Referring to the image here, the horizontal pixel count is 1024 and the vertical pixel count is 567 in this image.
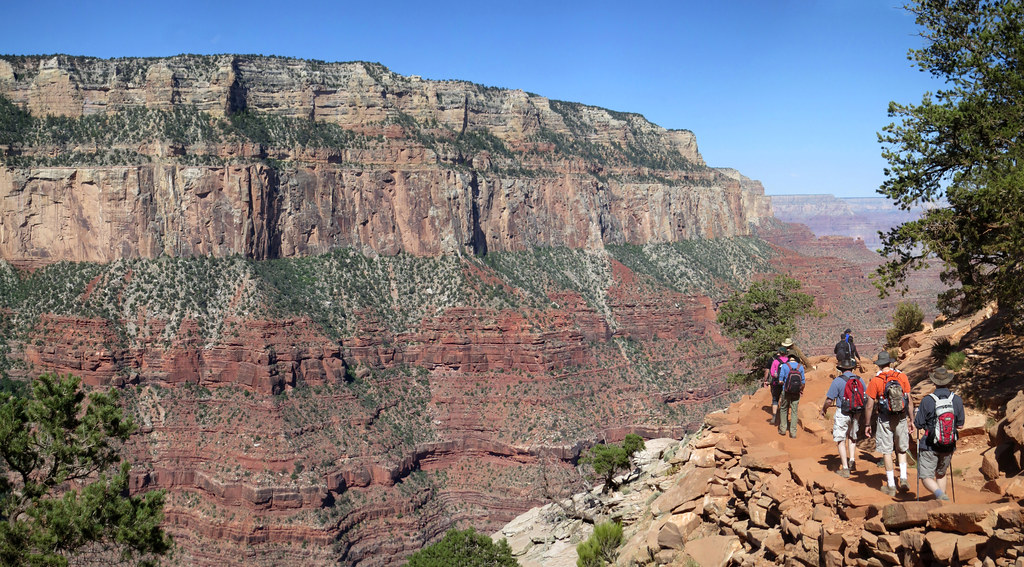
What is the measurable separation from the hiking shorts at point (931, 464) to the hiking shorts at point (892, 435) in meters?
1.08

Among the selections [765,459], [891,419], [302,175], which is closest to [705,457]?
[765,459]

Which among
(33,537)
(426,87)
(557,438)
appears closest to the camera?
(33,537)

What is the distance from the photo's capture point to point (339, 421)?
77.6m

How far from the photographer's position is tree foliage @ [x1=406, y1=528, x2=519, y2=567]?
1687 inches

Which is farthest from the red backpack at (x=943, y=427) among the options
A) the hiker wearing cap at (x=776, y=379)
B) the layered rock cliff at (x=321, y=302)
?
the layered rock cliff at (x=321, y=302)

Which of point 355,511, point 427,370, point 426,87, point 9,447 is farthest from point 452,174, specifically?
point 9,447

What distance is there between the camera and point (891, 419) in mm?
18672

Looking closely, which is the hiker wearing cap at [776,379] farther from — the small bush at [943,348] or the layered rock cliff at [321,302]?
the layered rock cliff at [321,302]

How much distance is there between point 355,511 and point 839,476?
2256 inches

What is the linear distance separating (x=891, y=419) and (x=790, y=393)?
5.89 metres

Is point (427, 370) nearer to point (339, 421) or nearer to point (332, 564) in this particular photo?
point (339, 421)

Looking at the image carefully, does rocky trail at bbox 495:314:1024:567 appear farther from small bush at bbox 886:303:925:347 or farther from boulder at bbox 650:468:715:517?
small bush at bbox 886:303:925:347

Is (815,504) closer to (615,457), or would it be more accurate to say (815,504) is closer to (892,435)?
(892,435)

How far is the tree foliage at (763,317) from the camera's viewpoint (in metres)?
47.3
